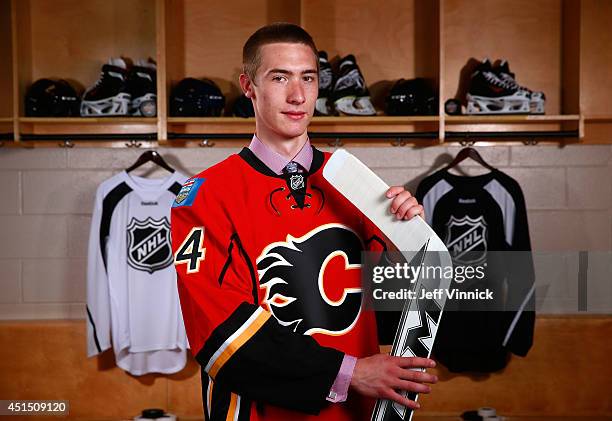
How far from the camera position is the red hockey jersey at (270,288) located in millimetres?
1066

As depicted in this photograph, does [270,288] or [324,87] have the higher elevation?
[324,87]

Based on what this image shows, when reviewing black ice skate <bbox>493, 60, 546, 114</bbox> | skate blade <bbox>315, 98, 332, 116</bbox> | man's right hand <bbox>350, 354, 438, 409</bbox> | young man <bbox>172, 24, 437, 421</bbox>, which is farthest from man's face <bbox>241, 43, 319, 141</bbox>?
black ice skate <bbox>493, 60, 546, 114</bbox>

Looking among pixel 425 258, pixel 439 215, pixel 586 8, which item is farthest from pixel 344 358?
pixel 586 8

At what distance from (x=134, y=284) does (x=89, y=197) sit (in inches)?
18.9

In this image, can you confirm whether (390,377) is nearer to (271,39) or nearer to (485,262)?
(271,39)

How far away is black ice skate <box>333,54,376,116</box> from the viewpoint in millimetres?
2777

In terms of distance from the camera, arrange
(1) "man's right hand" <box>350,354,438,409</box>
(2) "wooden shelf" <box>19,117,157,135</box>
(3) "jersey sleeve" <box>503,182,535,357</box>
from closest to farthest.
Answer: (1) "man's right hand" <box>350,354,438,409</box>, (3) "jersey sleeve" <box>503,182,535,357</box>, (2) "wooden shelf" <box>19,117,157,135</box>

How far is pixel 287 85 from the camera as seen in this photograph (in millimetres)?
1146

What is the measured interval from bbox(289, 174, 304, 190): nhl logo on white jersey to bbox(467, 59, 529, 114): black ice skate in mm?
1761

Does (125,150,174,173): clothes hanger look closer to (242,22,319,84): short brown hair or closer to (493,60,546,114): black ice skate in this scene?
(493,60,546,114): black ice skate

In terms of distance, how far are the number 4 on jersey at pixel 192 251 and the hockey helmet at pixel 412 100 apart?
179cm

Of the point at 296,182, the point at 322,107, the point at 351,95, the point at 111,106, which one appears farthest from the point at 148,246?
the point at 296,182

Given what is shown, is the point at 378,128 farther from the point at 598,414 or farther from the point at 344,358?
the point at 344,358

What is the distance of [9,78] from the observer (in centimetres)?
297
